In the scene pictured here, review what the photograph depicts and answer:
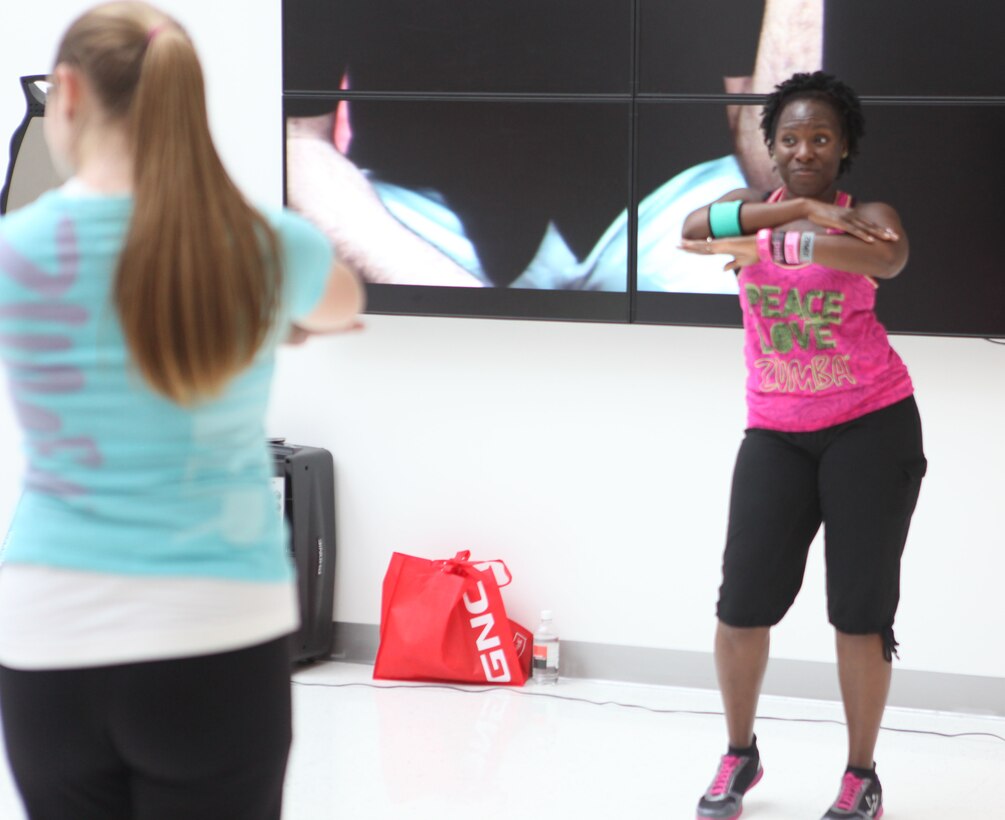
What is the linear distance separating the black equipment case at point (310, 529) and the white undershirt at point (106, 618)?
2.71m

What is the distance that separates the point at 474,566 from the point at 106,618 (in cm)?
278

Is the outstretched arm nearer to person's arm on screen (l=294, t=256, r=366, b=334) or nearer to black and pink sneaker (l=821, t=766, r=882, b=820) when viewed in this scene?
black and pink sneaker (l=821, t=766, r=882, b=820)

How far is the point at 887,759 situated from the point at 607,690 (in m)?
0.83

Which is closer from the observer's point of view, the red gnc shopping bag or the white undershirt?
the white undershirt

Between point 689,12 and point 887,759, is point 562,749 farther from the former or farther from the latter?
point 689,12

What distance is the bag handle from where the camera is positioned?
386 centimetres

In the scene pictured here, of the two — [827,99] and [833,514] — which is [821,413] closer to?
[833,514]

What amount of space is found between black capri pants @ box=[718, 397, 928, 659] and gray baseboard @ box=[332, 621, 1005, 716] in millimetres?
1030

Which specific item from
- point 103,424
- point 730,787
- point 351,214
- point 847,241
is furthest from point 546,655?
point 103,424

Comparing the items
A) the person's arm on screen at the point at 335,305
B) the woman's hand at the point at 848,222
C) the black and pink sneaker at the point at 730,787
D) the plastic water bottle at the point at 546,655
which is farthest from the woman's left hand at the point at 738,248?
the plastic water bottle at the point at 546,655

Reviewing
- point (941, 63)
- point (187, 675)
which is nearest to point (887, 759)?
point (941, 63)

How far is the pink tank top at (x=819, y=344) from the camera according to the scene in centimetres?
259

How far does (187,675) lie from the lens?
1.15 meters

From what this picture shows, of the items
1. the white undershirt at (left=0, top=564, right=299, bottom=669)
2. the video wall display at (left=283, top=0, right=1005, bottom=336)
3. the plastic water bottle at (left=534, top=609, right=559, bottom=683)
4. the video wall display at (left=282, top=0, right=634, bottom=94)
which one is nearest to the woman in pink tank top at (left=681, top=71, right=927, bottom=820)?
the video wall display at (left=283, top=0, right=1005, bottom=336)
